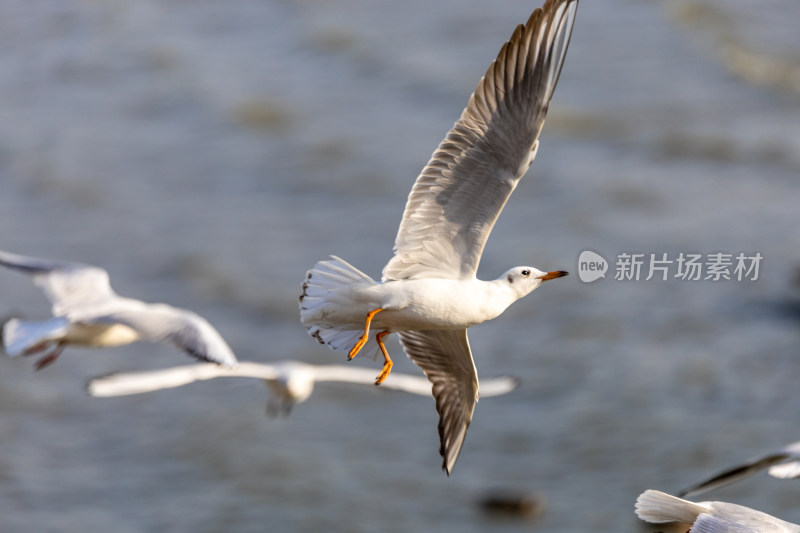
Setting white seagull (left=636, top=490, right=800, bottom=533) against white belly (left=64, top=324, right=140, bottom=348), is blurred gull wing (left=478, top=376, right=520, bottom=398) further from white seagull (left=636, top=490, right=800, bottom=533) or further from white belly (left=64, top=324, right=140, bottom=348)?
white belly (left=64, top=324, right=140, bottom=348)

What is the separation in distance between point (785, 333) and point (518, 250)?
4.16 meters

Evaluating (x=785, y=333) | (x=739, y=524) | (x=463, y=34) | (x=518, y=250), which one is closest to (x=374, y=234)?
(x=518, y=250)

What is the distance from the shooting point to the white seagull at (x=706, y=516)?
6.79 m

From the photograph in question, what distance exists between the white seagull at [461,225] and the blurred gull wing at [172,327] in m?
1.36

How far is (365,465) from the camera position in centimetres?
1538

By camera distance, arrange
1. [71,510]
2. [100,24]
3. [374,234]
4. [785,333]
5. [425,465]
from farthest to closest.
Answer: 1. [100,24]
2. [374,234]
3. [785,333]
4. [425,465]
5. [71,510]

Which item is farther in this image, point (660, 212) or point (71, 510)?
point (660, 212)

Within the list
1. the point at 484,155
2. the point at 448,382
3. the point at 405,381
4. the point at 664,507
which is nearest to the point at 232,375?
the point at 405,381

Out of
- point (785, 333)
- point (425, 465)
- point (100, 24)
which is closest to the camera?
point (425, 465)

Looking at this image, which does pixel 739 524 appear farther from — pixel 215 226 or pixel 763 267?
pixel 215 226

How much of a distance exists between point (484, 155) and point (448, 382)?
5.58 ft

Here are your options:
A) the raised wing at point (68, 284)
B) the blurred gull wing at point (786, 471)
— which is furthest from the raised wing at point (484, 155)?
the raised wing at point (68, 284)

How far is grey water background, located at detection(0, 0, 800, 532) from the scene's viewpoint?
49.1 ft

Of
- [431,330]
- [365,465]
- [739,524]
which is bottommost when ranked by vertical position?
[739,524]
